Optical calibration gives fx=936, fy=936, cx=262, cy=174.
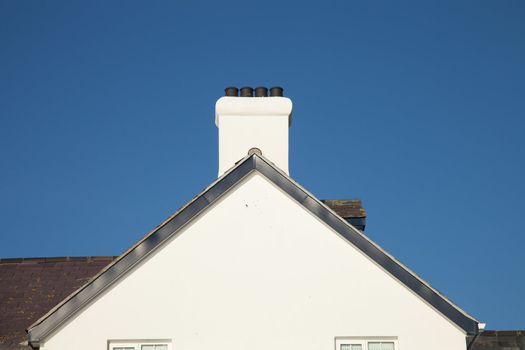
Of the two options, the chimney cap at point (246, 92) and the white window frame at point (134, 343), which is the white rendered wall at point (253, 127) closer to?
the chimney cap at point (246, 92)

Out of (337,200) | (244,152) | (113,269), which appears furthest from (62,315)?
(337,200)

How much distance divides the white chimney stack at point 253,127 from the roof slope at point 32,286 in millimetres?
5081

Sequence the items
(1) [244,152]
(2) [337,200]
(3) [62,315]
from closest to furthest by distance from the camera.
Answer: (3) [62,315] → (1) [244,152] → (2) [337,200]

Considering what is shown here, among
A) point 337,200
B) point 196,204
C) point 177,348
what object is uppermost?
point 337,200

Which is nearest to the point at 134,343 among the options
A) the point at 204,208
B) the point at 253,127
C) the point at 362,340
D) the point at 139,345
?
the point at 139,345

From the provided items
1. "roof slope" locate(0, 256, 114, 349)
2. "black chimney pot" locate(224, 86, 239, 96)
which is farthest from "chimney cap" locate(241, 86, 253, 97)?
"roof slope" locate(0, 256, 114, 349)

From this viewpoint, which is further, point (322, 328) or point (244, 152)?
point (244, 152)

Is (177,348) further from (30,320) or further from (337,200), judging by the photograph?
(337,200)

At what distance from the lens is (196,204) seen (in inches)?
771

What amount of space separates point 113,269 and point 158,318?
1.35 metres

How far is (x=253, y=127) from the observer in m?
22.6

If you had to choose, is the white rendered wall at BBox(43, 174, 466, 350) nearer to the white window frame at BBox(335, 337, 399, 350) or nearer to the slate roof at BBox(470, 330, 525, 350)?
the white window frame at BBox(335, 337, 399, 350)

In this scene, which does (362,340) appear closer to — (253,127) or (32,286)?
(253,127)

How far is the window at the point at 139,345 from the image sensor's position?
745 inches
